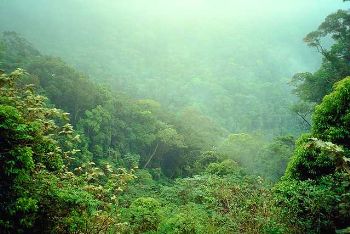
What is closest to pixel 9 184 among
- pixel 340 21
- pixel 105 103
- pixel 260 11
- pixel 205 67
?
pixel 340 21

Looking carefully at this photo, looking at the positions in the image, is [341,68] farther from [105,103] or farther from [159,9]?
[159,9]

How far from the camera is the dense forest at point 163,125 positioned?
5055 millimetres

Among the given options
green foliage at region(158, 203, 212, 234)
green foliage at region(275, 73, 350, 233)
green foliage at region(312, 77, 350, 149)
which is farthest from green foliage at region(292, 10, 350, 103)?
green foliage at region(158, 203, 212, 234)

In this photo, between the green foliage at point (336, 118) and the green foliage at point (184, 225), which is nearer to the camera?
the green foliage at point (184, 225)

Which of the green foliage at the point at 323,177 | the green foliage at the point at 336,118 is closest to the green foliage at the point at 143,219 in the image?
the green foliage at the point at 323,177

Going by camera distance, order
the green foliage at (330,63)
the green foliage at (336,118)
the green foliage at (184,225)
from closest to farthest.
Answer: the green foliage at (184,225) < the green foliage at (336,118) < the green foliage at (330,63)

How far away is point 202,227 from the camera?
6906mm

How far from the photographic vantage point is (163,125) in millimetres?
31734

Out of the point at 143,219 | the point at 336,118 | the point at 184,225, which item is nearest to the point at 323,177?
the point at 336,118

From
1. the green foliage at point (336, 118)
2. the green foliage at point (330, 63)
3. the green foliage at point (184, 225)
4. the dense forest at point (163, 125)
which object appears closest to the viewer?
the dense forest at point (163, 125)

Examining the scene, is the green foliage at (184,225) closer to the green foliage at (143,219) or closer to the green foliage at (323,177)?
the green foliage at (143,219)

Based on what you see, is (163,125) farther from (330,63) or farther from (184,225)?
(184,225)

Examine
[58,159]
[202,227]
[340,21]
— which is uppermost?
[340,21]

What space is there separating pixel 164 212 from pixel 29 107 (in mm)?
3957
